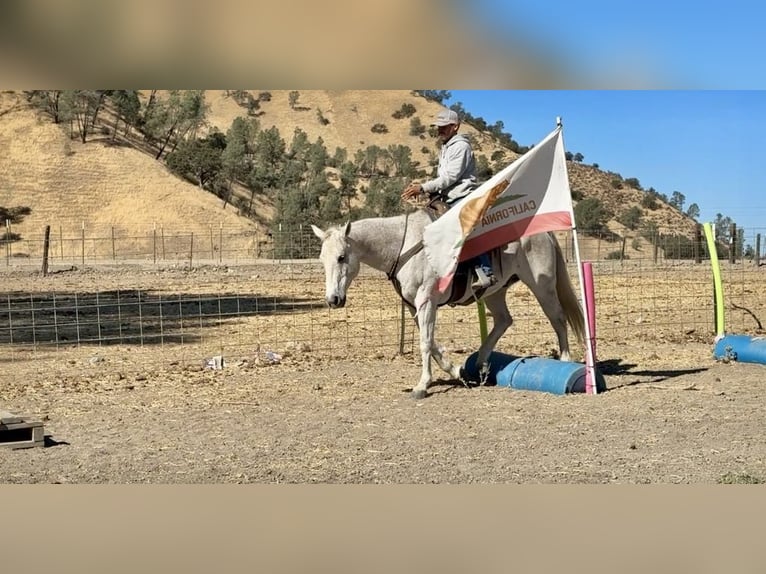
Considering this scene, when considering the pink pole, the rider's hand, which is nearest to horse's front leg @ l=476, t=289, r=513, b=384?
the pink pole

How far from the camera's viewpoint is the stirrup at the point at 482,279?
8164 millimetres

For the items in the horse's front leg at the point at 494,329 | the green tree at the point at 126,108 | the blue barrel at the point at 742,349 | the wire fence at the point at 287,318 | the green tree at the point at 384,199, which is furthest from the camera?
the green tree at the point at 126,108

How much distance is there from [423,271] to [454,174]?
3.19ft

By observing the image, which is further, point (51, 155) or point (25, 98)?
point (25, 98)

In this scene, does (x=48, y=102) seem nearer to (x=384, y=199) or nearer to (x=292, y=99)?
(x=384, y=199)

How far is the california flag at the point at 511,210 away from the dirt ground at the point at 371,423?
138 centimetres

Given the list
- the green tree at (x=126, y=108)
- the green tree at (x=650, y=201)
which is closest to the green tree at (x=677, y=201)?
the green tree at (x=650, y=201)

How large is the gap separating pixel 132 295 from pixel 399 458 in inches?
651

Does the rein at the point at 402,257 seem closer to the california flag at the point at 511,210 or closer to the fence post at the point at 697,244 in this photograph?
the california flag at the point at 511,210

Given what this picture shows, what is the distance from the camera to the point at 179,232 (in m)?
51.2

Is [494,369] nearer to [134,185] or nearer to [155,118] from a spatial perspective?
[134,185]

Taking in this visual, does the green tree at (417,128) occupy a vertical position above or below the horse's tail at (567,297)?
above

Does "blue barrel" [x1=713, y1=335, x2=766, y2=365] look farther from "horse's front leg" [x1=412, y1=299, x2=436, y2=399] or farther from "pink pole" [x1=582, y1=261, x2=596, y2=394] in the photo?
"horse's front leg" [x1=412, y1=299, x2=436, y2=399]

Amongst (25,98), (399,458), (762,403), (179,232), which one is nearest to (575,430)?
(399,458)
